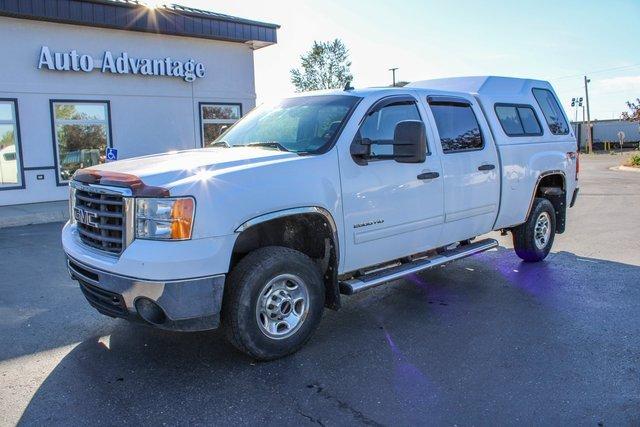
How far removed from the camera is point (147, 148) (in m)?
15.3

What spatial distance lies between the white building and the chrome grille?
10.8m

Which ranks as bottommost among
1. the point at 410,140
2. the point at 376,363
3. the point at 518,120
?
the point at 376,363

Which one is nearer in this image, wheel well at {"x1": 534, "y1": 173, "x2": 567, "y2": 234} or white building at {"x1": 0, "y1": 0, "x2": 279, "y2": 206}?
wheel well at {"x1": 534, "y1": 173, "x2": 567, "y2": 234}

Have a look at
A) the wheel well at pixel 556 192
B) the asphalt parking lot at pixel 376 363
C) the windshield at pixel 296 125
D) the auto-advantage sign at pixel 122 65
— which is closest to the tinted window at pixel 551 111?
the wheel well at pixel 556 192

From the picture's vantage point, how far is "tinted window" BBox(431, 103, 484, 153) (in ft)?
17.7

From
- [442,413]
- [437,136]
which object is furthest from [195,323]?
[437,136]

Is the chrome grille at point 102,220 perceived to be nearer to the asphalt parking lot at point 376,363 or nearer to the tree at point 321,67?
the asphalt parking lot at point 376,363

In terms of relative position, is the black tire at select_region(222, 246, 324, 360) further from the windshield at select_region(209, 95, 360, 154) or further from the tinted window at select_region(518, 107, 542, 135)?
the tinted window at select_region(518, 107, 542, 135)

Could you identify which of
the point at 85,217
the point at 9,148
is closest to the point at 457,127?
the point at 85,217

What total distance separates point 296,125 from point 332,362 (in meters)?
2.07

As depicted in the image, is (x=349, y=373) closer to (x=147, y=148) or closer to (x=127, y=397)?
(x=127, y=397)

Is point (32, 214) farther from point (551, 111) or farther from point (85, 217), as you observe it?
point (551, 111)

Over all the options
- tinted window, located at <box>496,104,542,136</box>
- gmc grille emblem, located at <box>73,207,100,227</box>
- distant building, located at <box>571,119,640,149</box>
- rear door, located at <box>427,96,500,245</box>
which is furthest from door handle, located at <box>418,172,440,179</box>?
distant building, located at <box>571,119,640,149</box>

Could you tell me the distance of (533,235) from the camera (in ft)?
22.5
